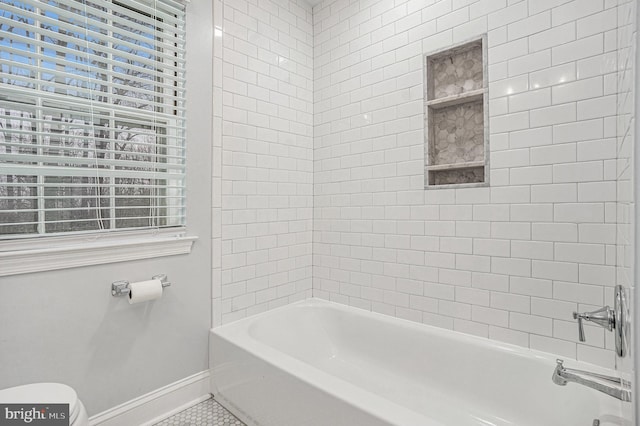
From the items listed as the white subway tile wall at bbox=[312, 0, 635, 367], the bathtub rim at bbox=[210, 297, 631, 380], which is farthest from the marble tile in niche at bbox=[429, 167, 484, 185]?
the bathtub rim at bbox=[210, 297, 631, 380]

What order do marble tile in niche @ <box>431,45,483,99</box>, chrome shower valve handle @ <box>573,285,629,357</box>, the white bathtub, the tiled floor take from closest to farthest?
chrome shower valve handle @ <box>573,285,629,357</box>
the white bathtub
the tiled floor
marble tile in niche @ <box>431,45,483,99</box>

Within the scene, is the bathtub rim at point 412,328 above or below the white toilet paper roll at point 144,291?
below

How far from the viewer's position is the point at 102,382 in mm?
1703

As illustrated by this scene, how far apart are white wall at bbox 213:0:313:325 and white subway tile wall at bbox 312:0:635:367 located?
0.05 m

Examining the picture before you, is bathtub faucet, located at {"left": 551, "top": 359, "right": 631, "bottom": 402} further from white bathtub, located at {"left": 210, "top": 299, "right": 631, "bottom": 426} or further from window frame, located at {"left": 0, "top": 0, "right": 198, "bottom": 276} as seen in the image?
window frame, located at {"left": 0, "top": 0, "right": 198, "bottom": 276}

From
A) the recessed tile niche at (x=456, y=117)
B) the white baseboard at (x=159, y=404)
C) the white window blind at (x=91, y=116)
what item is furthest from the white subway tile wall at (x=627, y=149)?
the white baseboard at (x=159, y=404)

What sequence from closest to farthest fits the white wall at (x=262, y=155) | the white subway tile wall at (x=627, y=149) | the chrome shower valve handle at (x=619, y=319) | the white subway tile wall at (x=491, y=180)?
the white subway tile wall at (x=627, y=149), the chrome shower valve handle at (x=619, y=319), the white subway tile wall at (x=491, y=180), the white wall at (x=262, y=155)

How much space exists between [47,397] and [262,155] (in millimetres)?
1707

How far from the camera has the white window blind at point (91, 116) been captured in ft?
4.78

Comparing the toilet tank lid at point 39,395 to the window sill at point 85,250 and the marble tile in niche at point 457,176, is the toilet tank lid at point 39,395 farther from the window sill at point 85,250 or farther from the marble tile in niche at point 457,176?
the marble tile in niche at point 457,176

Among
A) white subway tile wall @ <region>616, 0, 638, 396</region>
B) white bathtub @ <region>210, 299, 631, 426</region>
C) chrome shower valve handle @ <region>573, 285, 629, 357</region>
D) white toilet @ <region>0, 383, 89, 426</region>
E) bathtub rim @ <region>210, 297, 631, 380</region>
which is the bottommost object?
white bathtub @ <region>210, 299, 631, 426</region>

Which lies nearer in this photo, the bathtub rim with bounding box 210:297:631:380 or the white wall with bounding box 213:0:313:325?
the bathtub rim with bounding box 210:297:631:380

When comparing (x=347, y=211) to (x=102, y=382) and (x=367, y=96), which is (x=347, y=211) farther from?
(x=102, y=382)

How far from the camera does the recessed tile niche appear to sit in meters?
1.97
